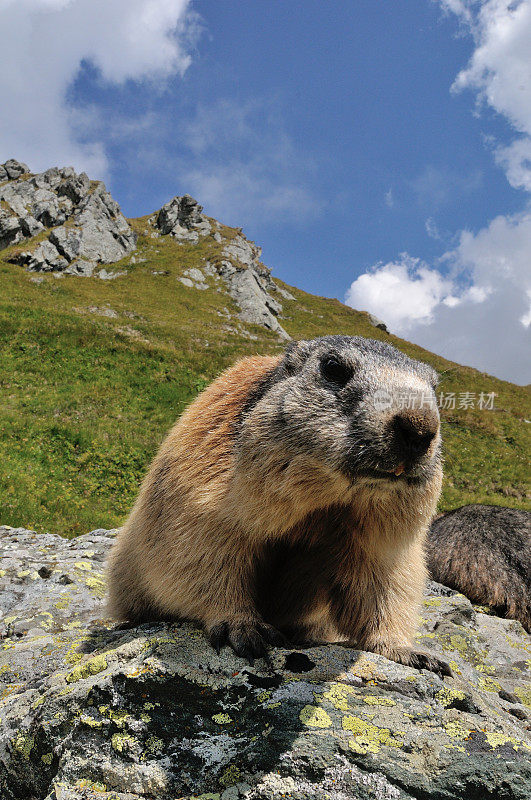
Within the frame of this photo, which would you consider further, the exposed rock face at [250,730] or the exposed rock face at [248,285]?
the exposed rock face at [248,285]

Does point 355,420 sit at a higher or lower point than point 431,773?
higher

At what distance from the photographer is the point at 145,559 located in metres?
4.39

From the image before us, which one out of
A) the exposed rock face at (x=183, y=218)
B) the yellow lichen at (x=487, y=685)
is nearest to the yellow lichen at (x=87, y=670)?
the yellow lichen at (x=487, y=685)

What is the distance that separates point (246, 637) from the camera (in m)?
3.42

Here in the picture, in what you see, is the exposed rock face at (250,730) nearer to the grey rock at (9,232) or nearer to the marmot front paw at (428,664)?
the marmot front paw at (428,664)

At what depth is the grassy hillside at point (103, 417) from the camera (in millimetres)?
12328

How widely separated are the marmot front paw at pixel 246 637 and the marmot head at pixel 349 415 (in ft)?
3.84

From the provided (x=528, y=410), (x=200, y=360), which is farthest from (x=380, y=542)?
(x=528, y=410)

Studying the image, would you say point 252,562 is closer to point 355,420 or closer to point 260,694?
point 260,694

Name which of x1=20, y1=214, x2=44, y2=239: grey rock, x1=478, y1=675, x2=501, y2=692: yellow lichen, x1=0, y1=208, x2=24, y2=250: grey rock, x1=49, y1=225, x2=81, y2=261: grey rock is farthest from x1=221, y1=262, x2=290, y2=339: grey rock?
x1=478, y1=675, x2=501, y2=692: yellow lichen

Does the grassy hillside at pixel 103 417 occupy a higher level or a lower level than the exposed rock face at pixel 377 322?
lower

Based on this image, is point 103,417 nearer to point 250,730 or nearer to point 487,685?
point 487,685

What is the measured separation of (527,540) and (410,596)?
500 centimetres

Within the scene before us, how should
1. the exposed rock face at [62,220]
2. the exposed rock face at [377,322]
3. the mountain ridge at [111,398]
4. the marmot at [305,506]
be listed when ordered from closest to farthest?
the marmot at [305,506], the mountain ridge at [111,398], the exposed rock face at [62,220], the exposed rock face at [377,322]
